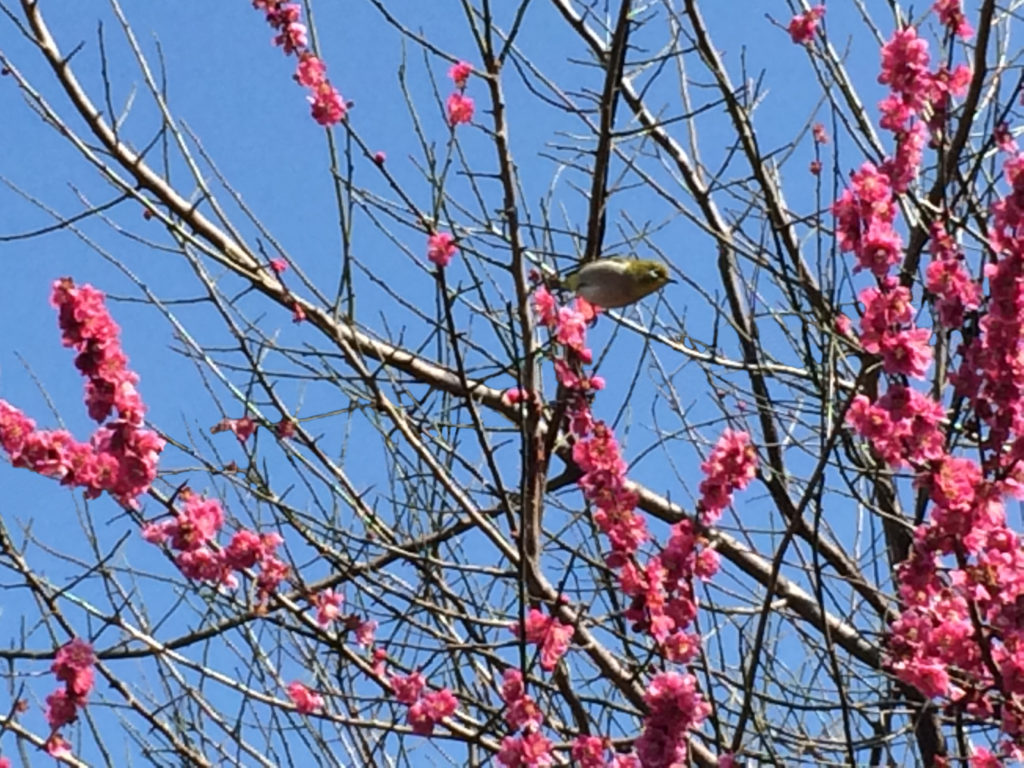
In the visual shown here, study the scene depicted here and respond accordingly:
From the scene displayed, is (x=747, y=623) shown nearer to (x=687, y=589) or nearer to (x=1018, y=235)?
(x=687, y=589)

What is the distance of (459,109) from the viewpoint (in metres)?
3.66

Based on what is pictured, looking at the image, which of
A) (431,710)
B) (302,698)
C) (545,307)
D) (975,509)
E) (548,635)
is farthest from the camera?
(302,698)

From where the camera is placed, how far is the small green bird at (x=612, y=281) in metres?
3.55

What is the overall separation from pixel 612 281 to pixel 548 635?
0.95 m

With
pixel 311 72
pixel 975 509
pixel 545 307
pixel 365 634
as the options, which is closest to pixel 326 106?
pixel 311 72

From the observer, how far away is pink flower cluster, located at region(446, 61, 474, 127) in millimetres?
3631

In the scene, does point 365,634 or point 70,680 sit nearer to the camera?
point 70,680

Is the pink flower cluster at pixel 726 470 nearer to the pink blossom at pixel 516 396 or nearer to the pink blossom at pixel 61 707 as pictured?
the pink blossom at pixel 516 396

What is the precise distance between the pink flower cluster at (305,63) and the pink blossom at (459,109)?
0.29 meters

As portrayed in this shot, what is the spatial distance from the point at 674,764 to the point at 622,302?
126 cm

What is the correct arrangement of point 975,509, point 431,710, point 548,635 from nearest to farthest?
point 975,509 < point 548,635 < point 431,710

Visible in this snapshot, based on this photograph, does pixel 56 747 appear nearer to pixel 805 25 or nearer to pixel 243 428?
Result: pixel 243 428

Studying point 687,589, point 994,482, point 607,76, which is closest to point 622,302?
point 607,76

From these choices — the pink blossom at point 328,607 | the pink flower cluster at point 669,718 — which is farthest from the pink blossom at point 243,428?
the pink flower cluster at point 669,718
